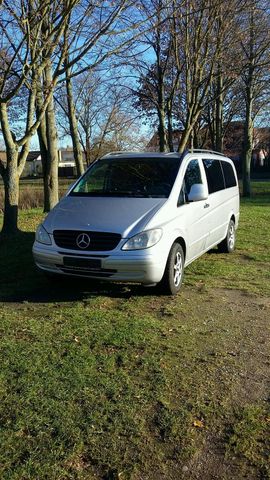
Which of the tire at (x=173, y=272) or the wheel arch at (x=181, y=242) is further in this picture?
the wheel arch at (x=181, y=242)

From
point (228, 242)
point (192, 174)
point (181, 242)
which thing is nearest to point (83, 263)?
point (181, 242)

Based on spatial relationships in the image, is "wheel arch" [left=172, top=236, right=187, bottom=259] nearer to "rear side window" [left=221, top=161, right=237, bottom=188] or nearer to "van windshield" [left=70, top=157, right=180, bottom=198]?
"van windshield" [left=70, top=157, right=180, bottom=198]

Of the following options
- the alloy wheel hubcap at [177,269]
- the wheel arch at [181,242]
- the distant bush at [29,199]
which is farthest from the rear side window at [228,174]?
the distant bush at [29,199]

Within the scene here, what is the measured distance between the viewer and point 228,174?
31.7 feet

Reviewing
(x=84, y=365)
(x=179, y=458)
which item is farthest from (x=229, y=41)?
(x=179, y=458)

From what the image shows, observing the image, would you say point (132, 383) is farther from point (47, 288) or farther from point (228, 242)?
point (228, 242)

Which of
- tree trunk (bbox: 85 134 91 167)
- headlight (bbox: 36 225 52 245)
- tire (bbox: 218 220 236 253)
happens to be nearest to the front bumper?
headlight (bbox: 36 225 52 245)

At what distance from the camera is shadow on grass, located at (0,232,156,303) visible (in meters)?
6.21

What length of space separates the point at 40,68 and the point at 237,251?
191 inches

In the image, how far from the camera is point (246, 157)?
84.0ft

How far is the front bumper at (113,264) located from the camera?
5781 mm

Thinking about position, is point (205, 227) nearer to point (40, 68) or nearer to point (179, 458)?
point (40, 68)

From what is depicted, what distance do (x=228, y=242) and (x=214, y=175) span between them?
143 centimetres

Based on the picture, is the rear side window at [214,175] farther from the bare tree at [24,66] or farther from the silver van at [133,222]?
the bare tree at [24,66]
